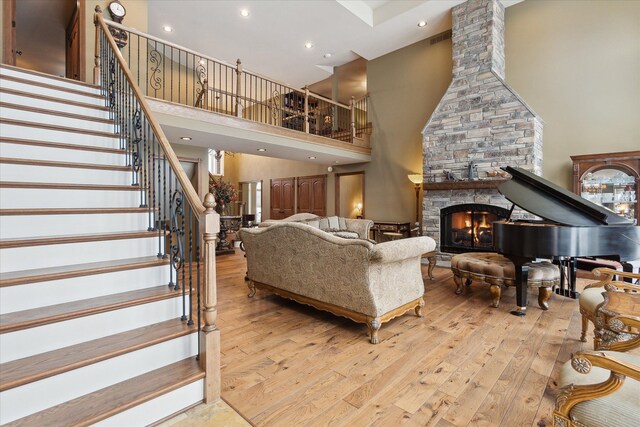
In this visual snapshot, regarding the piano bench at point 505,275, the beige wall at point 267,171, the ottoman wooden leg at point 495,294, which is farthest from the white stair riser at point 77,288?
the beige wall at point 267,171

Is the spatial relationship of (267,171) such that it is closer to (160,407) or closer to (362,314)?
(362,314)

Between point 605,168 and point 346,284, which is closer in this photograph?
point 346,284

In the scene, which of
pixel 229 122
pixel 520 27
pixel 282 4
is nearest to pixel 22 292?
pixel 229 122

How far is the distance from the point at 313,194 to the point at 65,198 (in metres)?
7.52

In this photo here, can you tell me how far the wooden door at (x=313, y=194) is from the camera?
9.47 meters

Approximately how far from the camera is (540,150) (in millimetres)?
5465

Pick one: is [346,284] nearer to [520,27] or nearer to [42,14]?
[520,27]

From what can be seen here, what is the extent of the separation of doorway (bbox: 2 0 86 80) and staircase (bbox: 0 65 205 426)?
1.64 meters

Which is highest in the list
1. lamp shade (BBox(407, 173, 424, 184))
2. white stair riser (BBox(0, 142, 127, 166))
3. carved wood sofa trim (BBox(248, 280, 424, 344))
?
lamp shade (BBox(407, 173, 424, 184))

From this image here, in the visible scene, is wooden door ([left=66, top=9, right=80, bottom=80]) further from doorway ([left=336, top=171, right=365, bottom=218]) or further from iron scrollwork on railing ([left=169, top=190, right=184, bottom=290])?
doorway ([left=336, top=171, right=365, bottom=218])

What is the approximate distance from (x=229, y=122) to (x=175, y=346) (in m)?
4.07

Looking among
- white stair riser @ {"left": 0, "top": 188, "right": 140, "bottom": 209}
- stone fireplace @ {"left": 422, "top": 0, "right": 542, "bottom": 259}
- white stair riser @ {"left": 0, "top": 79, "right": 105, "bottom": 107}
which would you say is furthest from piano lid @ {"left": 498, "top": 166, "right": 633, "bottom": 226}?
white stair riser @ {"left": 0, "top": 79, "right": 105, "bottom": 107}

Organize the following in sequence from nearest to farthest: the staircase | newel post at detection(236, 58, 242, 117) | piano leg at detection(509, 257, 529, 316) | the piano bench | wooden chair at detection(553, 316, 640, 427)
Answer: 1. wooden chair at detection(553, 316, 640, 427)
2. the staircase
3. piano leg at detection(509, 257, 529, 316)
4. the piano bench
5. newel post at detection(236, 58, 242, 117)

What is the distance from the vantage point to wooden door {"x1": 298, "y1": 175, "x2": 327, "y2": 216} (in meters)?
9.47
